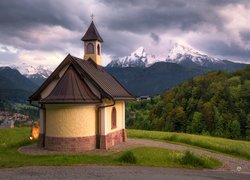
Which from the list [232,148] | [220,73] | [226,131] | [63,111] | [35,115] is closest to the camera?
[63,111]

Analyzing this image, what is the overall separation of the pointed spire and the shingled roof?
231 cm

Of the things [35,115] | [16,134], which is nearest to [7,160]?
[16,134]

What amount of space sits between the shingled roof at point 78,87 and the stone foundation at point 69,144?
256 cm

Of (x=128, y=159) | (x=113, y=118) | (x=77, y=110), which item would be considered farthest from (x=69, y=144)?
(x=128, y=159)

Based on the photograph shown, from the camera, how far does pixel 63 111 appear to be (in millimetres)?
22219

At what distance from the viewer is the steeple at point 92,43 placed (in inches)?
1094

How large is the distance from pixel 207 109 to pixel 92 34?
59.3m

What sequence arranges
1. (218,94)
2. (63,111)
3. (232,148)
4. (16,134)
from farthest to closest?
(218,94) → (16,134) → (232,148) → (63,111)

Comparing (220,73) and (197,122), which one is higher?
(220,73)

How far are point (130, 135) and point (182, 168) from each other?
621 inches

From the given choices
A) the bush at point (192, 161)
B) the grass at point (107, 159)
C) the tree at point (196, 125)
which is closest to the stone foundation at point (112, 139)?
the grass at point (107, 159)

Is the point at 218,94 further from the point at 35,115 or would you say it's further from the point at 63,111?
the point at 35,115

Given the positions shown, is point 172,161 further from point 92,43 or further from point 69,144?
point 92,43

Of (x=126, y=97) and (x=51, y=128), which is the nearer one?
(x=51, y=128)
